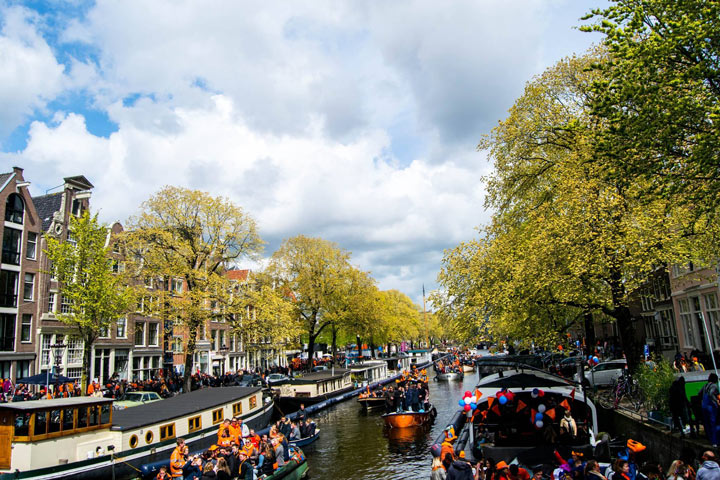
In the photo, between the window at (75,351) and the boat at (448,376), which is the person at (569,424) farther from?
the boat at (448,376)

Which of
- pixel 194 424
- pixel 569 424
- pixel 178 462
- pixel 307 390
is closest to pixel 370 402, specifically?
pixel 307 390

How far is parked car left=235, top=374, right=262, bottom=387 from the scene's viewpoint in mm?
42994

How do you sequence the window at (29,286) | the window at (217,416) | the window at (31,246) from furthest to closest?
the window at (31,246) < the window at (29,286) < the window at (217,416)

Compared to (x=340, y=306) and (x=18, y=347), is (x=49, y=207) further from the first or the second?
(x=340, y=306)

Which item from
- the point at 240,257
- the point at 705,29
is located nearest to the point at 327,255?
the point at 240,257

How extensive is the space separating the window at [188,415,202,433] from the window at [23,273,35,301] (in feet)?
79.3

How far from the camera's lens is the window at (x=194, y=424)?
78.5 ft

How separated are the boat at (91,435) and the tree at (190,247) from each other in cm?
1221

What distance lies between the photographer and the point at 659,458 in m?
16.6

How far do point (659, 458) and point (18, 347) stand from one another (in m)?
41.9

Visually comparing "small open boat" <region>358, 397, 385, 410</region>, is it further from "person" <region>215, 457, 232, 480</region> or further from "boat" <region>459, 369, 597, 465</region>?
"person" <region>215, 457, 232, 480</region>

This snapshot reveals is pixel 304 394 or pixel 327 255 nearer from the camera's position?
pixel 304 394

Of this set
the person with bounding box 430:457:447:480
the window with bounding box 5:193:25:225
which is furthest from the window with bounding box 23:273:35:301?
the person with bounding box 430:457:447:480

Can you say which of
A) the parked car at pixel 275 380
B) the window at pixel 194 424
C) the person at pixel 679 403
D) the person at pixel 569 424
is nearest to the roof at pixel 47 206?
the parked car at pixel 275 380
